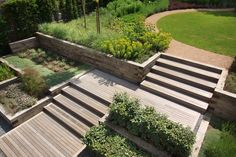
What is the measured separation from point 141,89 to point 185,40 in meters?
4.50

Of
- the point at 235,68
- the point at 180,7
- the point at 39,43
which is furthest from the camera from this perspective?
the point at 180,7

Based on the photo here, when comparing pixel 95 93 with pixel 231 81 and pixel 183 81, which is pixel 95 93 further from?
pixel 231 81

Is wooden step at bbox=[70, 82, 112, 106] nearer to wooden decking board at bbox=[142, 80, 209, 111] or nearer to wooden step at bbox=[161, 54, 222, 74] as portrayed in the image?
wooden decking board at bbox=[142, 80, 209, 111]

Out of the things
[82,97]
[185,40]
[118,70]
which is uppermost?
[185,40]

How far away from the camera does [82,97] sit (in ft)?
28.3

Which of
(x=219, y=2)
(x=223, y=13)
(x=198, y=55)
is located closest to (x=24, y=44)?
(x=198, y=55)

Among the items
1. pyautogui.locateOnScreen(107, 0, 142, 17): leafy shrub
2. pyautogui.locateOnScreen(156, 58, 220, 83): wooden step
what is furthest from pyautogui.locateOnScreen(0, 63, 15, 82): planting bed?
pyautogui.locateOnScreen(107, 0, 142, 17): leafy shrub

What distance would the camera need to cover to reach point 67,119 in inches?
319

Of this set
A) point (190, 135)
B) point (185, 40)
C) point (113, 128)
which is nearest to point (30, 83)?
point (113, 128)

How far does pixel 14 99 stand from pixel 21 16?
19.3 feet

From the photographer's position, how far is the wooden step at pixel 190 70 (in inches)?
320

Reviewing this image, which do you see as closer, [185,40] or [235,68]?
[235,68]

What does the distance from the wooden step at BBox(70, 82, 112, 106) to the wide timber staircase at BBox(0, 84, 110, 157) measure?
4 cm

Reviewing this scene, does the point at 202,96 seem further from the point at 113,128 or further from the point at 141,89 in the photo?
the point at 113,128
